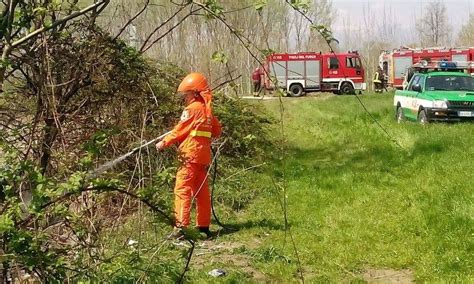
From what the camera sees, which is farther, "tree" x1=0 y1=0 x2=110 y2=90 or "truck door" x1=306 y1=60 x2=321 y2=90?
"truck door" x1=306 y1=60 x2=321 y2=90

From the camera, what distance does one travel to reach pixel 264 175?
11562 millimetres

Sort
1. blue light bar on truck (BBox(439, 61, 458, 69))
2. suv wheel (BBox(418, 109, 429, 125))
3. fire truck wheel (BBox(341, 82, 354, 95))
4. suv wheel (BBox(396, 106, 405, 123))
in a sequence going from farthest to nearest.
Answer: blue light bar on truck (BBox(439, 61, 458, 69))
suv wheel (BBox(396, 106, 405, 123))
suv wheel (BBox(418, 109, 429, 125))
fire truck wheel (BBox(341, 82, 354, 95))

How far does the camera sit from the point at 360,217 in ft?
27.4

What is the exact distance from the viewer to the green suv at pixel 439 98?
1702 cm

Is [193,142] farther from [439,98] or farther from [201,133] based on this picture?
[439,98]

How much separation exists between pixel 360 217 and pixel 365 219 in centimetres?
14

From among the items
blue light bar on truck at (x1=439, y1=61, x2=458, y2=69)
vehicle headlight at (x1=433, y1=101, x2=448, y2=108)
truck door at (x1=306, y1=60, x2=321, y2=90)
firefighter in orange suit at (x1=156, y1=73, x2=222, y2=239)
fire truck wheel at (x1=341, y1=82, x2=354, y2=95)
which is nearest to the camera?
fire truck wheel at (x1=341, y1=82, x2=354, y2=95)

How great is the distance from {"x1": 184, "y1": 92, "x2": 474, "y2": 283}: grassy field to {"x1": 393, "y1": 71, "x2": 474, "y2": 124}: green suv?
277 cm

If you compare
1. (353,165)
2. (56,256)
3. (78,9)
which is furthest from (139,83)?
(353,165)

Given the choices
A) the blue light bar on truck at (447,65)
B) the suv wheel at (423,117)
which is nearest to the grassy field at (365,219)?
the suv wheel at (423,117)

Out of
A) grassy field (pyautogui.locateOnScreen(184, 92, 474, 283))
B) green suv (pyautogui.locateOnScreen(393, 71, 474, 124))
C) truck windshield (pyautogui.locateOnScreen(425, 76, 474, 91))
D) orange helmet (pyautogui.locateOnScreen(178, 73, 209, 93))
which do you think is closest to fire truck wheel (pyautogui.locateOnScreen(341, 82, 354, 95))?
grassy field (pyautogui.locateOnScreen(184, 92, 474, 283))

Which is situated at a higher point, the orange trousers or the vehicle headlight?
the orange trousers

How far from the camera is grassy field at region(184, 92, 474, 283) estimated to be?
6387mm

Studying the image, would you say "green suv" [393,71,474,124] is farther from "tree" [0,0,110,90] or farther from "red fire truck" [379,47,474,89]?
"red fire truck" [379,47,474,89]
